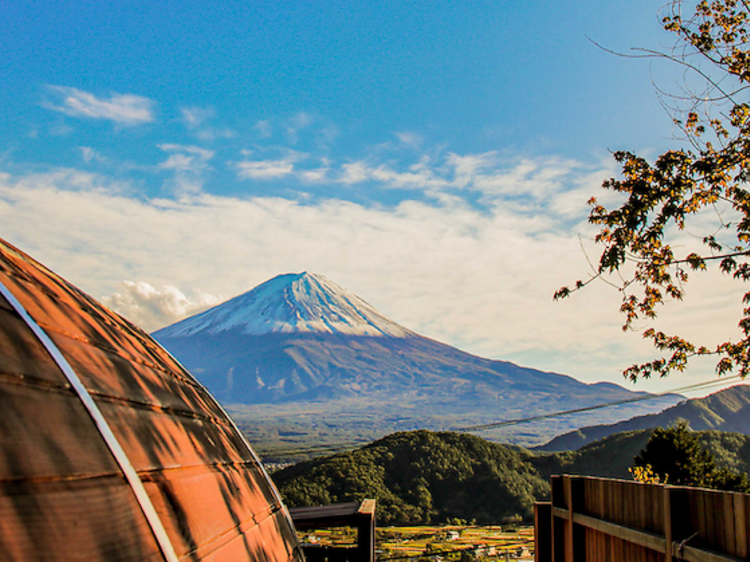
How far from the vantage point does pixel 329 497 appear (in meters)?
40.8

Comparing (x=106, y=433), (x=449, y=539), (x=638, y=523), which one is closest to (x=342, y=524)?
(x=638, y=523)

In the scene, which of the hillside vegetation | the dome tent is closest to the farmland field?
the hillside vegetation

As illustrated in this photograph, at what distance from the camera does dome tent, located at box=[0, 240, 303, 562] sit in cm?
129

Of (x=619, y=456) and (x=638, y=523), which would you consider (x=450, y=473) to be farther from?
(x=638, y=523)

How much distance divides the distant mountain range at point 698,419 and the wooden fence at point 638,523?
461 feet

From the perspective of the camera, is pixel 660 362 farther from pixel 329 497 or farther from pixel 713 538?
pixel 329 497

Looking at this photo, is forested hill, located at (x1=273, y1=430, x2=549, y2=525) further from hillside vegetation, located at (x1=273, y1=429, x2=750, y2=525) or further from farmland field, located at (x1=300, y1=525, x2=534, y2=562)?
farmland field, located at (x1=300, y1=525, x2=534, y2=562)

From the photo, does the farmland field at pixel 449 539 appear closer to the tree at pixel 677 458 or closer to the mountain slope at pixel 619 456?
the mountain slope at pixel 619 456

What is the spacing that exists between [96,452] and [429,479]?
53.7 m

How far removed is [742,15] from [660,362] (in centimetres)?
539

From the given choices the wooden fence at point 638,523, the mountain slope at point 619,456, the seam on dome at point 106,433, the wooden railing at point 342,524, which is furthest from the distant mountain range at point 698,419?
the seam on dome at point 106,433

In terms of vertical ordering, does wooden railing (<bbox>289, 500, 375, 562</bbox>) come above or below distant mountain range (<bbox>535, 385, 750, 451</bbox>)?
above

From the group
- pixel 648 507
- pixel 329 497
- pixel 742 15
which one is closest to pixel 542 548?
pixel 648 507

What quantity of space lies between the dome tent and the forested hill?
4229 cm
